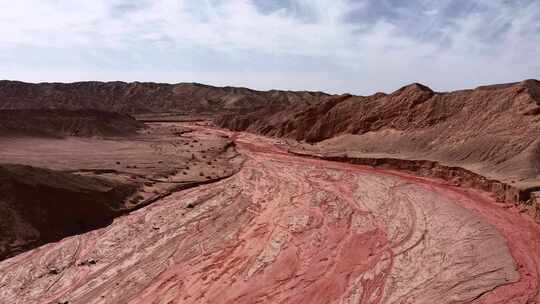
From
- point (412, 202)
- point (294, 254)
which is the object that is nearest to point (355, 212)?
point (412, 202)

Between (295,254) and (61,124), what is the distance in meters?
36.4

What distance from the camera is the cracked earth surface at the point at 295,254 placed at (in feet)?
38.4

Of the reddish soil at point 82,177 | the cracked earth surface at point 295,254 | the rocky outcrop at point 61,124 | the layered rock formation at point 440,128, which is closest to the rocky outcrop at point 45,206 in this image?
the reddish soil at point 82,177

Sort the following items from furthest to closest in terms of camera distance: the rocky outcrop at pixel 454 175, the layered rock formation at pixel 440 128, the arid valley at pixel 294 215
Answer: the layered rock formation at pixel 440 128
the rocky outcrop at pixel 454 175
the arid valley at pixel 294 215

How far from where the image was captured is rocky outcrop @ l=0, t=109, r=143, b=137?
3709 centimetres

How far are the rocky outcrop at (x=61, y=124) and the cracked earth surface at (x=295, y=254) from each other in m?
22.6

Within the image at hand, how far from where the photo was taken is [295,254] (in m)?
14.1

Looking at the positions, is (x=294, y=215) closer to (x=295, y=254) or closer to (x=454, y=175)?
(x=295, y=254)

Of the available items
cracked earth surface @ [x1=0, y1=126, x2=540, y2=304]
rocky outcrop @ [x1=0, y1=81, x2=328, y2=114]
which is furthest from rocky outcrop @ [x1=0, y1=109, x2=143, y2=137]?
rocky outcrop @ [x1=0, y1=81, x2=328, y2=114]

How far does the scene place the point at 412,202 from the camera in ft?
64.2

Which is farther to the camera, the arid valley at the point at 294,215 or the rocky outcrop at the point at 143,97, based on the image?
the rocky outcrop at the point at 143,97

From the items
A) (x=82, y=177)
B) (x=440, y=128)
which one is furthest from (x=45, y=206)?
Result: (x=440, y=128)

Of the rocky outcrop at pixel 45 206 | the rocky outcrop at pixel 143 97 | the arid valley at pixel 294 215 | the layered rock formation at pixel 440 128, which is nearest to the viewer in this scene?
the arid valley at pixel 294 215

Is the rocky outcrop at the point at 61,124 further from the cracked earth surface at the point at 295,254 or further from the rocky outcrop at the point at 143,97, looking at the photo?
the rocky outcrop at the point at 143,97
